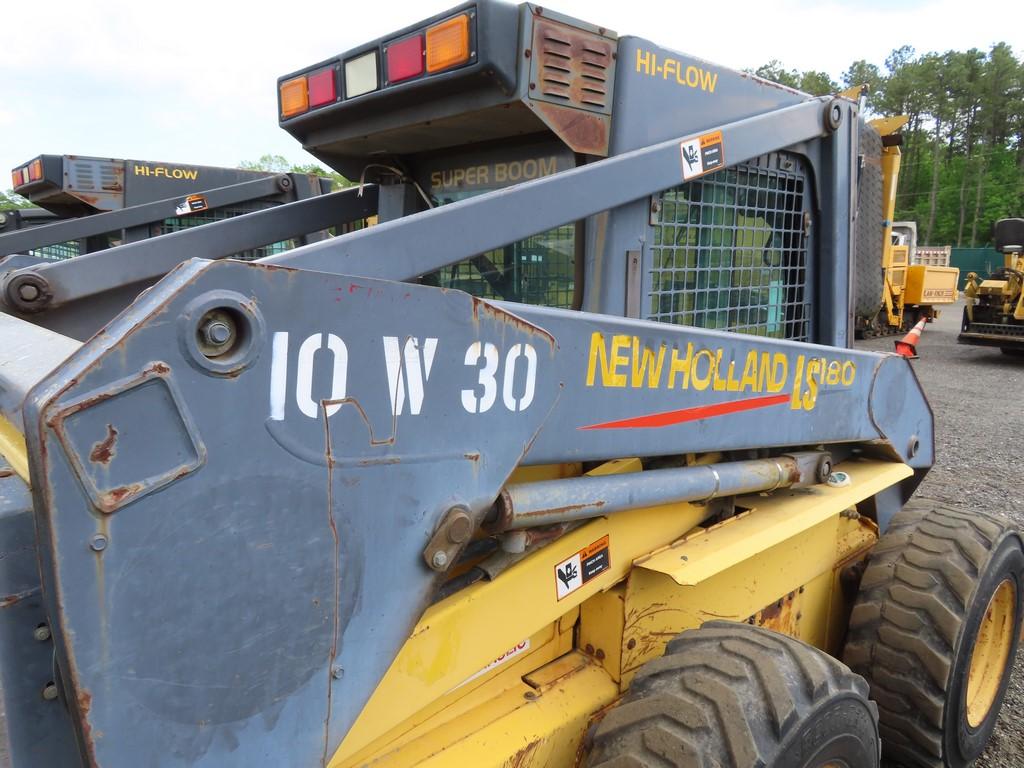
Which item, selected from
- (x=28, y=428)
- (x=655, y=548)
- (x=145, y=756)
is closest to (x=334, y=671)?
(x=145, y=756)

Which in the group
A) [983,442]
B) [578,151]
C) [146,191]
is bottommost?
[983,442]

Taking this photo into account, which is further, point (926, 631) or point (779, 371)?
point (926, 631)

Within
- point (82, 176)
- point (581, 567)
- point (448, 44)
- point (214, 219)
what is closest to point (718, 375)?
point (581, 567)

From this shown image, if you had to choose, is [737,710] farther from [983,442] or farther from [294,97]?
[983,442]

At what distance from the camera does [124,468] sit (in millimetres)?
957

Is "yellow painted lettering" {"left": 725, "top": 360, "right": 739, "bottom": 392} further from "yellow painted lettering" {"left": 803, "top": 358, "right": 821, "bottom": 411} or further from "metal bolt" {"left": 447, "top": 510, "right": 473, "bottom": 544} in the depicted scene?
"metal bolt" {"left": 447, "top": 510, "right": 473, "bottom": 544}

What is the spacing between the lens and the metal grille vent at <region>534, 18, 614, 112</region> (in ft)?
5.96

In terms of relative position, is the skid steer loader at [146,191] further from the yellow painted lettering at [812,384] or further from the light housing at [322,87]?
the yellow painted lettering at [812,384]

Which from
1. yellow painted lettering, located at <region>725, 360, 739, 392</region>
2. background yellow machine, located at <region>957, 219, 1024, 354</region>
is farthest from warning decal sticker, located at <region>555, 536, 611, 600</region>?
background yellow machine, located at <region>957, 219, 1024, 354</region>

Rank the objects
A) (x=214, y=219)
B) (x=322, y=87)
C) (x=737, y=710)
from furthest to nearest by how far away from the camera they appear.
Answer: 1. (x=214, y=219)
2. (x=322, y=87)
3. (x=737, y=710)

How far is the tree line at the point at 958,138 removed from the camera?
47.7m

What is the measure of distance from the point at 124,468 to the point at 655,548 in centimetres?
143

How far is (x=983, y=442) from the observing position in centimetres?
798

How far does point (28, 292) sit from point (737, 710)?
239cm
